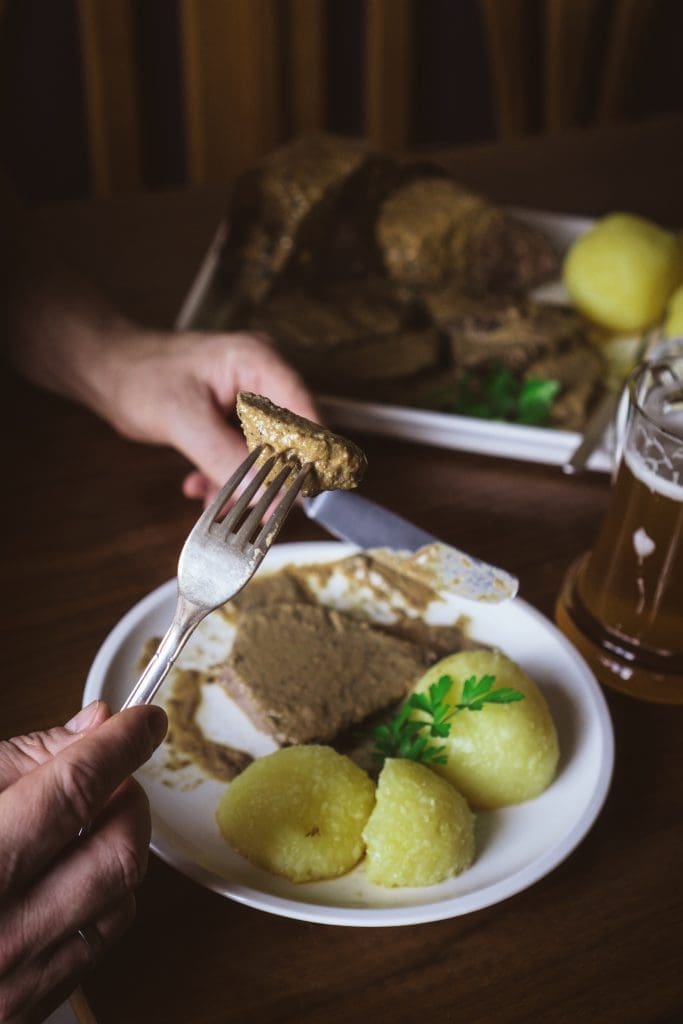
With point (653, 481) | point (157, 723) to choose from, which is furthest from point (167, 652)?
point (653, 481)

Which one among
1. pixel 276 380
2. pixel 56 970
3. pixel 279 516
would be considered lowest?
pixel 56 970

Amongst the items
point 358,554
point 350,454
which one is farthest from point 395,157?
point 350,454

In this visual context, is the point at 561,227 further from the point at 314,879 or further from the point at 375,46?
the point at 314,879

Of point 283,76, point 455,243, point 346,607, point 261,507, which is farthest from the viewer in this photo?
point 283,76

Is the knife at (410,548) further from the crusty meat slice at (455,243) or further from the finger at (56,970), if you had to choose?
the crusty meat slice at (455,243)

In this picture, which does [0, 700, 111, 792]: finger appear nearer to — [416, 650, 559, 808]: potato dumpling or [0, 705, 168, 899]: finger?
[0, 705, 168, 899]: finger

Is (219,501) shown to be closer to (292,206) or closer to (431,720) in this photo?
(431,720)

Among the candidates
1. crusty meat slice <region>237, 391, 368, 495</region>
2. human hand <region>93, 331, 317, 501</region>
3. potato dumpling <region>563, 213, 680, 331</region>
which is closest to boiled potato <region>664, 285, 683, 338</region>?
potato dumpling <region>563, 213, 680, 331</region>
